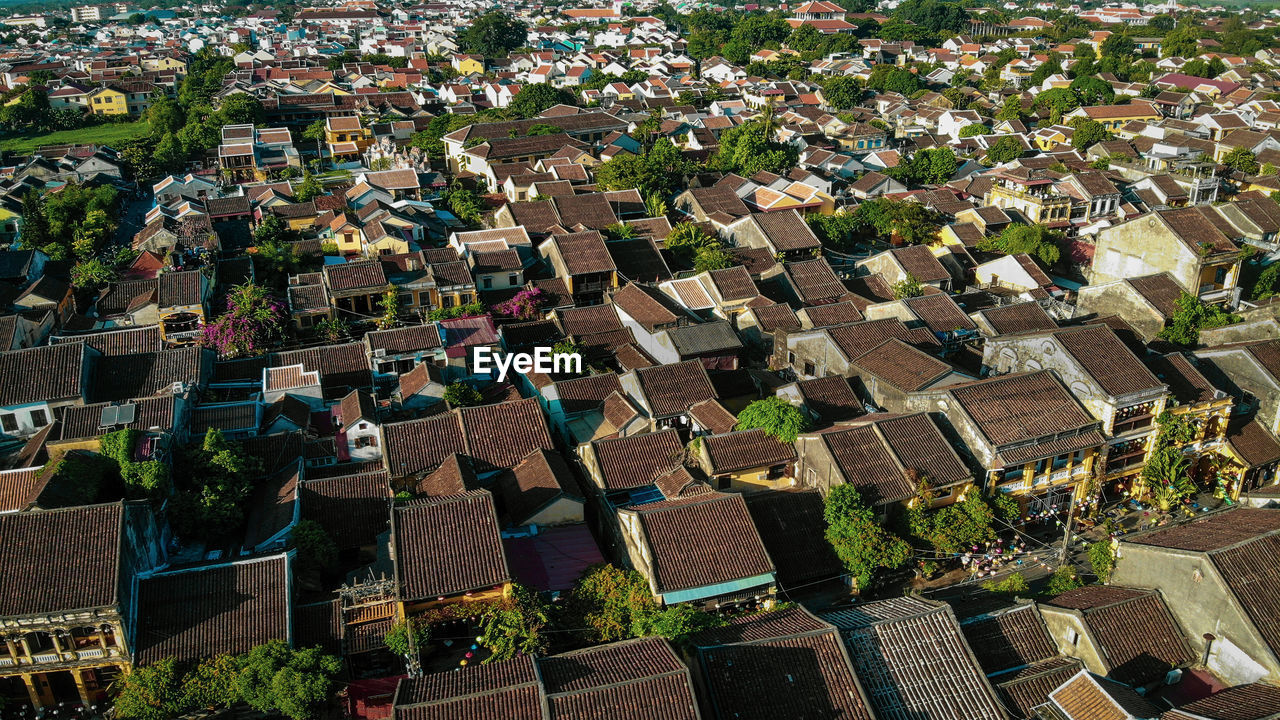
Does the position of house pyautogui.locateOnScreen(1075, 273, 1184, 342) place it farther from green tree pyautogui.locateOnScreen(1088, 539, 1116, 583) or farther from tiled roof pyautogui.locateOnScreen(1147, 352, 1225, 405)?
green tree pyautogui.locateOnScreen(1088, 539, 1116, 583)

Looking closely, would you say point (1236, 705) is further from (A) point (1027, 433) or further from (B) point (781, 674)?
(B) point (781, 674)

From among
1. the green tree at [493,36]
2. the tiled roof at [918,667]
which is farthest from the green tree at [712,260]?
the green tree at [493,36]

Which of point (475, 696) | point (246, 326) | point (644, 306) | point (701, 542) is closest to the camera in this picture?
point (475, 696)

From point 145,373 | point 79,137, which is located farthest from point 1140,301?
point 79,137

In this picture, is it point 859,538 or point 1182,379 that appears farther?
point 1182,379

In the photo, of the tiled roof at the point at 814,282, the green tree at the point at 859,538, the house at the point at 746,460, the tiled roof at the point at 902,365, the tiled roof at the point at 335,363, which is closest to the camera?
the green tree at the point at 859,538

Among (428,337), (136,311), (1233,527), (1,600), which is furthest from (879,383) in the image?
(136,311)

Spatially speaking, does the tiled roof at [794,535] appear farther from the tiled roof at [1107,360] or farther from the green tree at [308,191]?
the green tree at [308,191]
